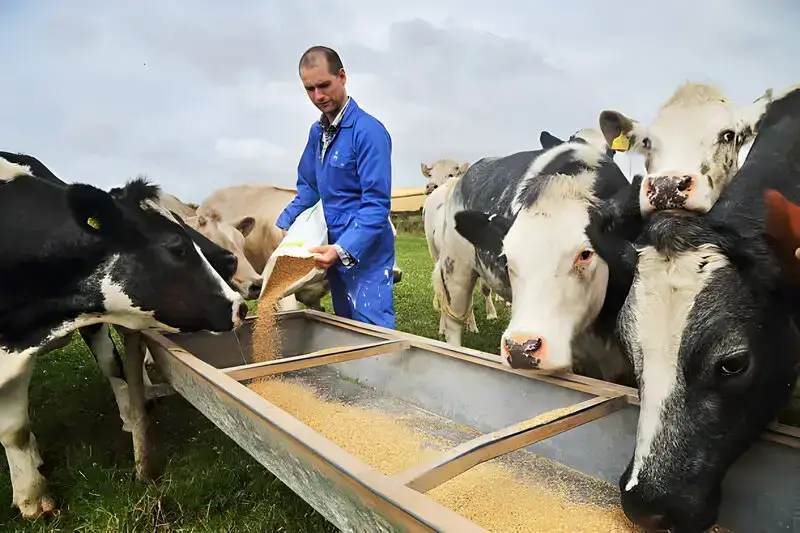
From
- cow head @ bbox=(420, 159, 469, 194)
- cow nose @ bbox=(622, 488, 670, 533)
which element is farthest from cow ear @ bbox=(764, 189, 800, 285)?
cow head @ bbox=(420, 159, 469, 194)

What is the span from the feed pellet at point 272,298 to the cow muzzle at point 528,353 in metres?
1.43

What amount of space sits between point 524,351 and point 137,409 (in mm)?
2052

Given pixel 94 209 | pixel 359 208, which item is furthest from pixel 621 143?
pixel 94 209

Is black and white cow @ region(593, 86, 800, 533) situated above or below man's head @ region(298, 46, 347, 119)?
below

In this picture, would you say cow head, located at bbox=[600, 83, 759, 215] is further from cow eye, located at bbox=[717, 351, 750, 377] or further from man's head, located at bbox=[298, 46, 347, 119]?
man's head, located at bbox=[298, 46, 347, 119]

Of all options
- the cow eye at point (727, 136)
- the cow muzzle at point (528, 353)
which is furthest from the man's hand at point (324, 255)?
the cow eye at point (727, 136)

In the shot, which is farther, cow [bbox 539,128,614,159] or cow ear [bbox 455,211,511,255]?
cow [bbox 539,128,614,159]

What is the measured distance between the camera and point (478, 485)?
2299 millimetres

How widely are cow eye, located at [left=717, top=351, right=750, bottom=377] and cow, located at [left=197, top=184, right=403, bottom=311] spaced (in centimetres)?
366

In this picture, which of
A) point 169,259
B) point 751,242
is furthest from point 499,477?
point 169,259

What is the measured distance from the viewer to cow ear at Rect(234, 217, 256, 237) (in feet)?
20.3

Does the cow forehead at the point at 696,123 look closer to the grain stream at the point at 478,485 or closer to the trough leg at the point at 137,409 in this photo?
the grain stream at the point at 478,485

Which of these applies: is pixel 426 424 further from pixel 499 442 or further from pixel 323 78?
pixel 323 78

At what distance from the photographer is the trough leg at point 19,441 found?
2676mm
